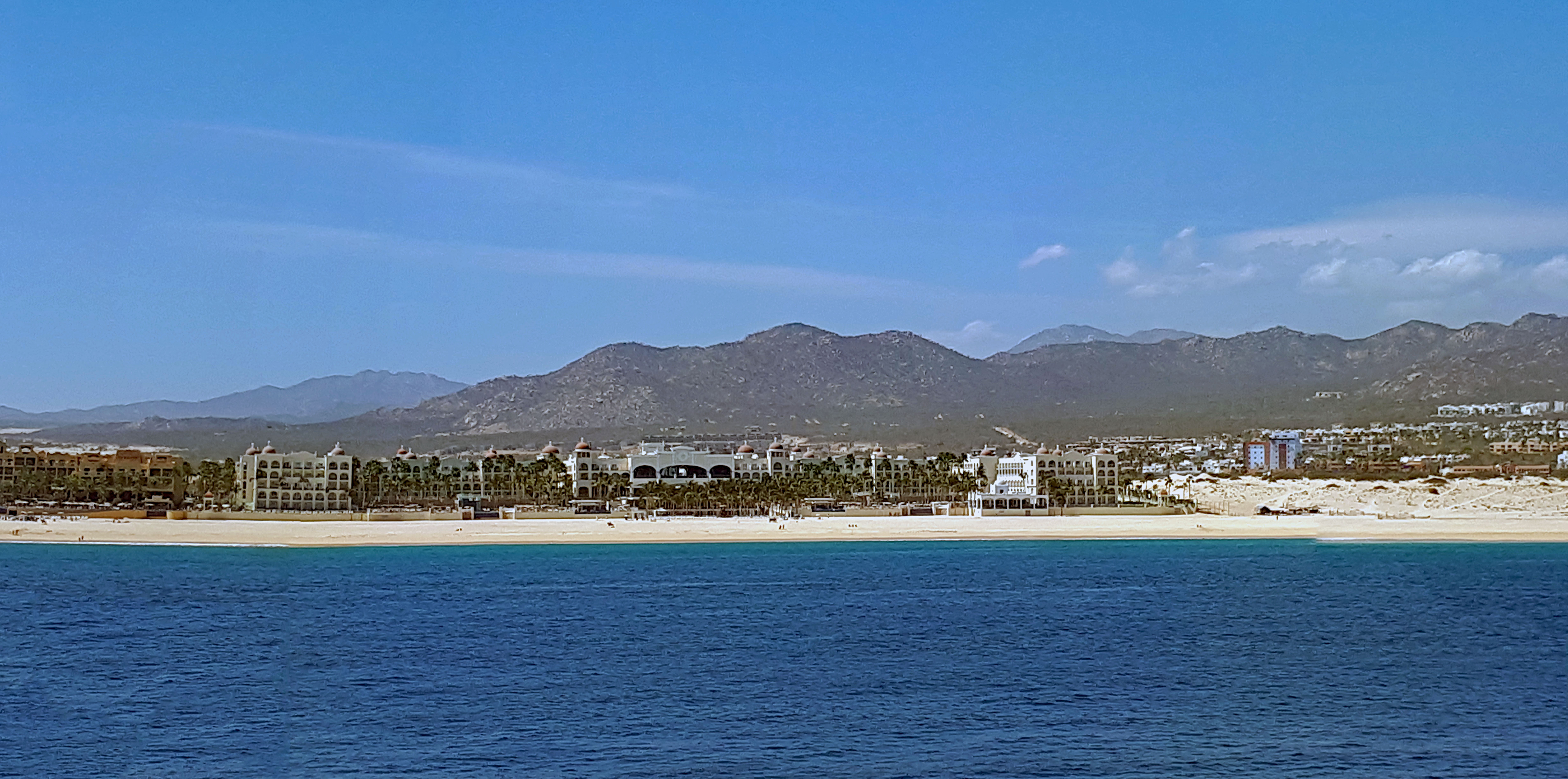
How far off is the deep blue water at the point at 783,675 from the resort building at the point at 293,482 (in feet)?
131

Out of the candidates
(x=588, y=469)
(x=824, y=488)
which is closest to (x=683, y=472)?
(x=588, y=469)

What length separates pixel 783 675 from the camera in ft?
99.3

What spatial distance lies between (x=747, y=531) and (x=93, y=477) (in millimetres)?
47134

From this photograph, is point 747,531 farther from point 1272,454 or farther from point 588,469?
point 1272,454

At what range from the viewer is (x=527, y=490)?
10338 centimetres

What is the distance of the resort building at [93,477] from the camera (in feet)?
322

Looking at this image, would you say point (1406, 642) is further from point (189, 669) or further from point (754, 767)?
point (189, 669)

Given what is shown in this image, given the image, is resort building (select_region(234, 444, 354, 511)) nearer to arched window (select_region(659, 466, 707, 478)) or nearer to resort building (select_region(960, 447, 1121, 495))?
arched window (select_region(659, 466, 707, 478))

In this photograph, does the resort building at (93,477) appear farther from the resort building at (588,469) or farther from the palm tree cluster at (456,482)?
the resort building at (588,469)

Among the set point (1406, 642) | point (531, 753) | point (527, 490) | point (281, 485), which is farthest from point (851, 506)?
point (531, 753)

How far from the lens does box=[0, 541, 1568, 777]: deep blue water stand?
73.9 ft

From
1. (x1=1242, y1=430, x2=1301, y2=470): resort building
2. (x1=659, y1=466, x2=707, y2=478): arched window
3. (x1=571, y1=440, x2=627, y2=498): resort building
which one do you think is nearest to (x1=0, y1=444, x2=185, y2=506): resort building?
(x1=571, y1=440, x2=627, y2=498): resort building

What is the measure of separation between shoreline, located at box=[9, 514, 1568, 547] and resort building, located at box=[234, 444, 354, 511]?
32.7ft

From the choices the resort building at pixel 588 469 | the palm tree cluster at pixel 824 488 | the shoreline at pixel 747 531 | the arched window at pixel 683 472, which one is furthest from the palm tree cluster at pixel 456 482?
the shoreline at pixel 747 531
